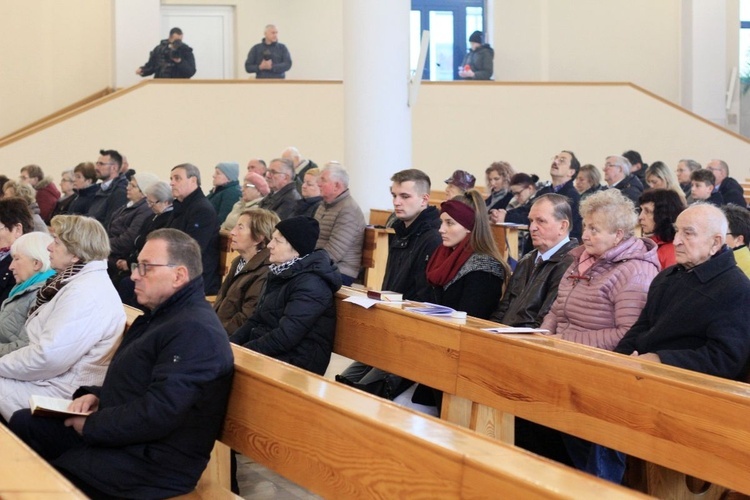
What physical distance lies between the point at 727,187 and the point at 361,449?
24.5ft

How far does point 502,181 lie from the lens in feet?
29.6

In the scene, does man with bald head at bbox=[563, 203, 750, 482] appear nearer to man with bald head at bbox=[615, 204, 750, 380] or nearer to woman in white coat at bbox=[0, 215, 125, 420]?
man with bald head at bbox=[615, 204, 750, 380]

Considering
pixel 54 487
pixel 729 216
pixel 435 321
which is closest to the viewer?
pixel 54 487

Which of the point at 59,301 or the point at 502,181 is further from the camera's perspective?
the point at 502,181

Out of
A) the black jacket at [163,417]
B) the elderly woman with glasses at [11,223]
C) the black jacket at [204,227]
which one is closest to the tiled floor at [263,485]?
the black jacket at [163,417]

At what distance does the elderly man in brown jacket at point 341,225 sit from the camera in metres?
6.56

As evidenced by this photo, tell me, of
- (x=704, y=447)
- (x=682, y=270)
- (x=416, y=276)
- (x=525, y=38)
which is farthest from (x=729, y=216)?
(x=525, y=38)

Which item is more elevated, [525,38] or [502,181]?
[525,38]

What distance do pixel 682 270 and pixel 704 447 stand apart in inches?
46.7

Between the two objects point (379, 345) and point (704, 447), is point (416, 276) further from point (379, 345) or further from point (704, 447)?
point (704, 447)

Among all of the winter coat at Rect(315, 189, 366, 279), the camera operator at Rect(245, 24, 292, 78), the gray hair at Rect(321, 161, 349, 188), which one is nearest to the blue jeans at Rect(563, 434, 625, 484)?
the winter coat at Rect(315, 189, 366, 279)

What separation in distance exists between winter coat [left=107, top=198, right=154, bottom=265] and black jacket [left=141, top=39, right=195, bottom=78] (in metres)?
6.24

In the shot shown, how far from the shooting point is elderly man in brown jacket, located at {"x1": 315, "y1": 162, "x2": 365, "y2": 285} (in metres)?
6.56

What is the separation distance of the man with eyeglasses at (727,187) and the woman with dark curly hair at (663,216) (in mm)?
4170
